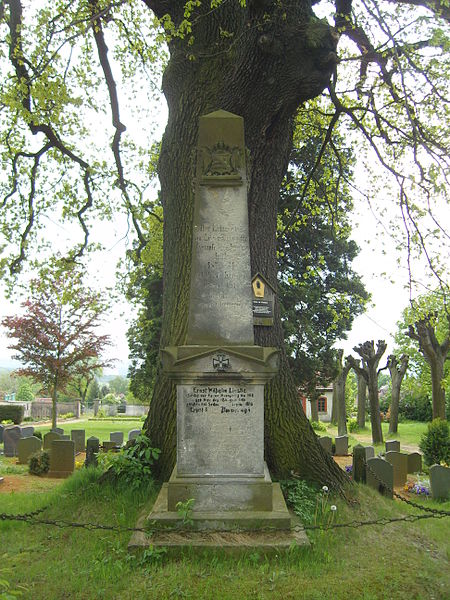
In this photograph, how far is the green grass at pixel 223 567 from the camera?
3.88 m

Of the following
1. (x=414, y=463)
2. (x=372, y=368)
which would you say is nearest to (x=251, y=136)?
(x=414, y=463)

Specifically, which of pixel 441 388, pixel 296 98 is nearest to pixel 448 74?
pixel 296 98

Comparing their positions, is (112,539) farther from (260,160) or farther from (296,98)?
(296,98)

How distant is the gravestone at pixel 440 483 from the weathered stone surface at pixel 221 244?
607 cm

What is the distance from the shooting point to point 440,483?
30.3 feet

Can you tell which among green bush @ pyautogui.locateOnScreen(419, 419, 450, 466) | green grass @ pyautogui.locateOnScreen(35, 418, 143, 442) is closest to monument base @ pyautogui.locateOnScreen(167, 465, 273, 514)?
green bush @ pyautogui.locateOnScreen(419, 419, 450, 466)

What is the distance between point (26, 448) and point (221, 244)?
33.6 feet

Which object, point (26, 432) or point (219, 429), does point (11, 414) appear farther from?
point (219, 429)

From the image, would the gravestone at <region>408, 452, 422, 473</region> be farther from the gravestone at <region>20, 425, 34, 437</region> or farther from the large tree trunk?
the gravestone at <region>20, 425, 34, 437</region>

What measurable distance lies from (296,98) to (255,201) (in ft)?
5.06

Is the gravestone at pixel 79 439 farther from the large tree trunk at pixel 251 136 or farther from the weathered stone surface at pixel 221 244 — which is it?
the weathered stone surface at pixel 221 244

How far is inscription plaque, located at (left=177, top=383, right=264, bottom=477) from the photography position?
16.2 feet

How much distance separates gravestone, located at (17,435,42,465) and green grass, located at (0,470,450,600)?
787 centimetres

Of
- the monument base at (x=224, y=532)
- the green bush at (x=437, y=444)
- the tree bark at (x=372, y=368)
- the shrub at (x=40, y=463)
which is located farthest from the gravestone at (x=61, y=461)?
the tree bark at (x=372, y=368)
